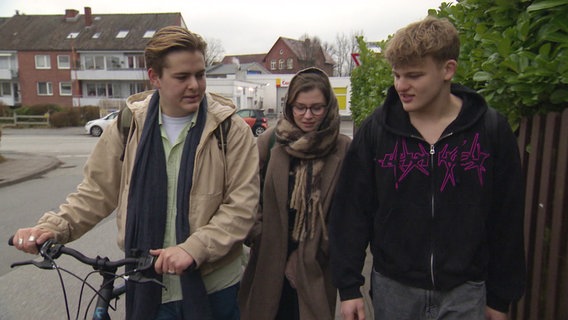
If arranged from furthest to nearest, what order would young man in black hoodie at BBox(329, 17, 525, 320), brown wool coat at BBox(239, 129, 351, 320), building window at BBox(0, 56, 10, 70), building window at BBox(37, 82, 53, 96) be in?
building window at BBox(0, 56, 10, 70) → building window at BBox(37, 82, 53, 96) → brown wool coat at BBox(239, 129, 351, 320) → young man in black hoodie at BBox(329, 17, 525, 320)

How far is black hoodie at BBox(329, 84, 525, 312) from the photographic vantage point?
70.3 inches

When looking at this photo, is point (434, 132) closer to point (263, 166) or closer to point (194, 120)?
point (194, 120)

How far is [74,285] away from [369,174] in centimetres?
392

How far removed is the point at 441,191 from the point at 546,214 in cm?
97

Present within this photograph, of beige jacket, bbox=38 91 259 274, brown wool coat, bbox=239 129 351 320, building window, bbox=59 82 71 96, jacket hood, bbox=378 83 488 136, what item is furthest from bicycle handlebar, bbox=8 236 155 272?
building window, bbox=59 82 71 96

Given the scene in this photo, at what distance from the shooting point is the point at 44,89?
47875 millimetres

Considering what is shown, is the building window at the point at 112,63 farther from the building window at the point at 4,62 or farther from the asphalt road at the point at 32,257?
the asphalt road at the point at 32,257

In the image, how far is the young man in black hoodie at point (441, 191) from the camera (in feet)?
5.86

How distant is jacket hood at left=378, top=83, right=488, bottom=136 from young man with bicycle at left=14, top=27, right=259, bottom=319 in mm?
649

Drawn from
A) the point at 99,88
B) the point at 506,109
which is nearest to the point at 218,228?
the point at 506,109

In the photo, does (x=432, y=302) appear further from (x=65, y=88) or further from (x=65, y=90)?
(x=65, y=88)

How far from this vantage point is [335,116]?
2762 mm

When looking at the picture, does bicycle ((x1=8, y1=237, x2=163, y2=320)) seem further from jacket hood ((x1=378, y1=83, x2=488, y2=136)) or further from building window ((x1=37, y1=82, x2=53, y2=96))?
building window ((x1=37, y1=82, x2=53, y2=96))

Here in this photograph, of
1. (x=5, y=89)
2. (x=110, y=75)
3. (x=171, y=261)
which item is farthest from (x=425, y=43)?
(x=5, y=89)
